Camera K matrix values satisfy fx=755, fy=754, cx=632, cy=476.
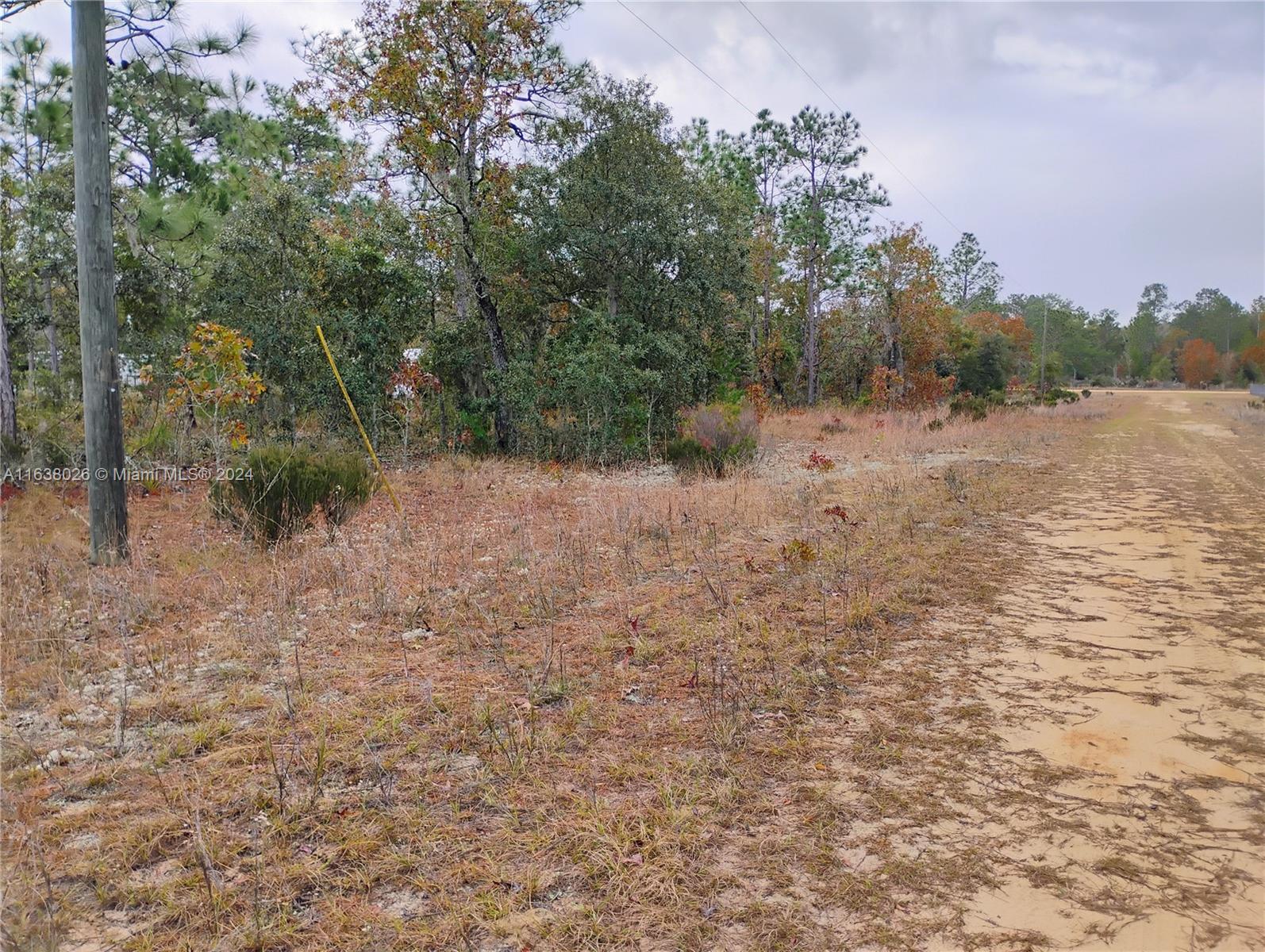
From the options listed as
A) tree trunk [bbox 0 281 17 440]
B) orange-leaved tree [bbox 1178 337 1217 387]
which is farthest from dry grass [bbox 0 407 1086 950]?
orange-leaved tree [bbox 1178 337 1217 387]

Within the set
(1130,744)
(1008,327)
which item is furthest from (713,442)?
(1008,327)

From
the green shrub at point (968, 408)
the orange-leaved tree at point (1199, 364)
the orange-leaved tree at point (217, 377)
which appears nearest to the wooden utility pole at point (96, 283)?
the orange-leaved tree at point (217, 377)

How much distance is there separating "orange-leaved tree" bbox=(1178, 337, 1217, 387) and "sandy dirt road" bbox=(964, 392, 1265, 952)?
78.8 m

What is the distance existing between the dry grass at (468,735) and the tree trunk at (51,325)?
22.8 feet

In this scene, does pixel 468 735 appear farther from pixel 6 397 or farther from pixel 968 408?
pixel 968 408

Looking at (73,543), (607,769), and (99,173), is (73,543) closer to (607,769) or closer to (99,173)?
(99,173)

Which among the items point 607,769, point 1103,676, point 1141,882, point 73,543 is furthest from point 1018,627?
point 73,543

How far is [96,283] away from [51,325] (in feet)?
28.3

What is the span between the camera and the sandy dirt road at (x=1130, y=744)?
224cm

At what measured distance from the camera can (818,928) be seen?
220 cm

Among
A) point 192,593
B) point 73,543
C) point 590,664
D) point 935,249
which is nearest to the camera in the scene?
point 590,664

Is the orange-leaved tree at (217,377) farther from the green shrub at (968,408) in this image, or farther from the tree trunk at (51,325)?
the green shrub at (968,408)

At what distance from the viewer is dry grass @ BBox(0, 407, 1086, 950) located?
2320mm

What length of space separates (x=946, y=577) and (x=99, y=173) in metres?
7.76
